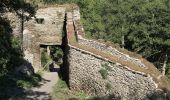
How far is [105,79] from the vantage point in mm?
16328

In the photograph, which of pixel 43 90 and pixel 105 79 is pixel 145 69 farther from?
pixel 43 90

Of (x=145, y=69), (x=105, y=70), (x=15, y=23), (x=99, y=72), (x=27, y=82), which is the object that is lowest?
(x=27, y=82)

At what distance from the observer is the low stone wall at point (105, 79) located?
14.6m

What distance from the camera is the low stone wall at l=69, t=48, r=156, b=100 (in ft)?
47.8

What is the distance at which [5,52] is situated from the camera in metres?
14.2

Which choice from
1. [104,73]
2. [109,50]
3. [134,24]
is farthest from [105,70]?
[134,24]

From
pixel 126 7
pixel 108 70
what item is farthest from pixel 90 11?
pixel 108 70

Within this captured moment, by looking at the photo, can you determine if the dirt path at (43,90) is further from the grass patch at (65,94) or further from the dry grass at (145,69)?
the dry grass at (145,69)

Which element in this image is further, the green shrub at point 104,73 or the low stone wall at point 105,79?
the green shrub at point 104,73

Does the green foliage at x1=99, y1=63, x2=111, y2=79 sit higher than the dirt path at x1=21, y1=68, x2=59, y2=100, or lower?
higher

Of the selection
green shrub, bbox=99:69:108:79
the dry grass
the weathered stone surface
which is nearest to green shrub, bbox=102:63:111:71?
green shrub, bbox=99:69:108:79

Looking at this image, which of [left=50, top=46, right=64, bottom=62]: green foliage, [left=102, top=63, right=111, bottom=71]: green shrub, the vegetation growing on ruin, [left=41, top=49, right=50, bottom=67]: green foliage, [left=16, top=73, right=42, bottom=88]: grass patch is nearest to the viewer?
[left=102, top=63, right=111, bottom=71]: green shrub

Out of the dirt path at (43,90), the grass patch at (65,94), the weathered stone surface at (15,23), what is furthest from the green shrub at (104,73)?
the weathered stone surface at (15,23)

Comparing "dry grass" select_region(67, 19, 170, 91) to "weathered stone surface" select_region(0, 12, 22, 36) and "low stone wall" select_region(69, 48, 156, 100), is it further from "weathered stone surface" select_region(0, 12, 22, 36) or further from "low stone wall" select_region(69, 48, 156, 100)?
"weathered stone surface" select_region(0, 12, 22, 36)
